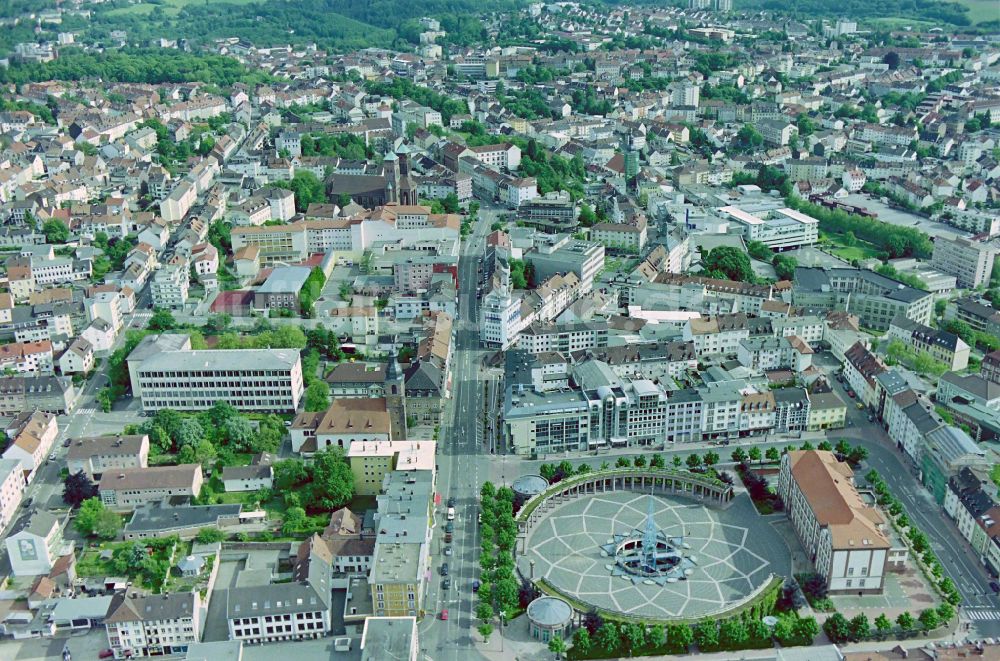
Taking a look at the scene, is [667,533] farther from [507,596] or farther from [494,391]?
[494,391]

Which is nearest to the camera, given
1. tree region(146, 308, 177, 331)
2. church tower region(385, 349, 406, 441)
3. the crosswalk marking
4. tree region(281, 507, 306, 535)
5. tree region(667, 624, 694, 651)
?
tree region(667, 624, 694, 651)

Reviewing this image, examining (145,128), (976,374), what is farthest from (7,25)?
(976,374)

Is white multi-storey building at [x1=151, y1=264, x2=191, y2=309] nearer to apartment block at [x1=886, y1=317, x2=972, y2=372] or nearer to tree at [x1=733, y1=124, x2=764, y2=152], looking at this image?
apartment block at [x1=886, y1=317, x2=972, y2=372]

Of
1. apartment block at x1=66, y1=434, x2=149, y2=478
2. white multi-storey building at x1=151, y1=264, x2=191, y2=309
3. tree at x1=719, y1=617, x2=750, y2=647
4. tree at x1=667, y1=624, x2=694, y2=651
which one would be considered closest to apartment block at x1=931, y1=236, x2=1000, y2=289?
tree at x1=719, y1=617, x2=750, y2=647

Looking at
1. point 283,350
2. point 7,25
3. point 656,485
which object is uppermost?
point 7,25

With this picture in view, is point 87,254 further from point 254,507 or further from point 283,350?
point 254,507
